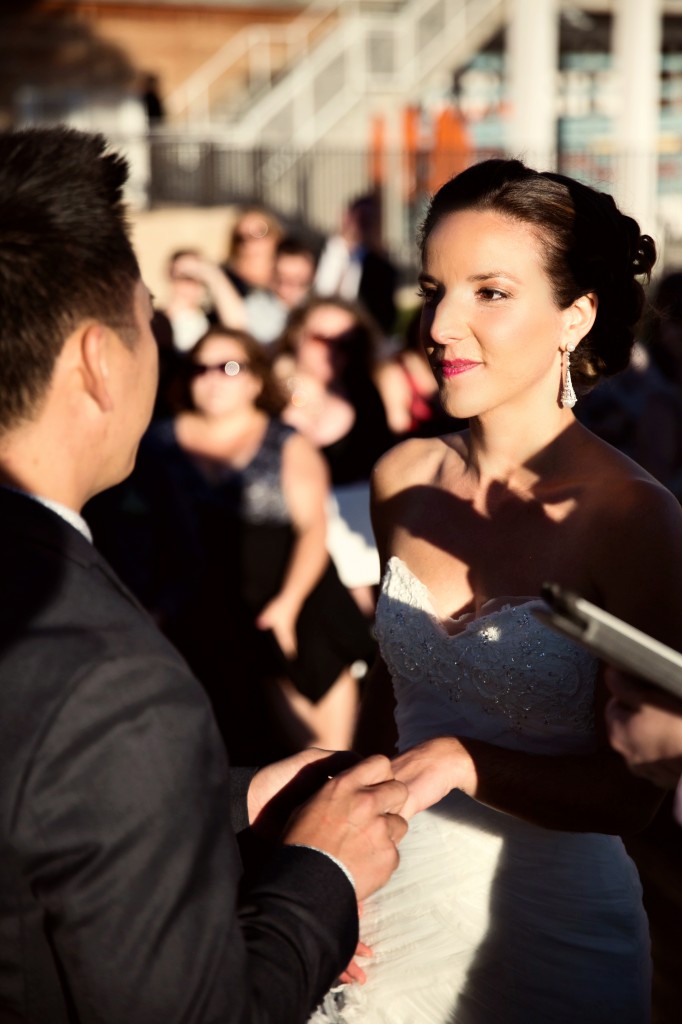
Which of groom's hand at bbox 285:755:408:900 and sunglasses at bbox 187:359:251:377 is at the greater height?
groom's hand at bbox 285:755:408:900

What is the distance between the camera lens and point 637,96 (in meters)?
22.2

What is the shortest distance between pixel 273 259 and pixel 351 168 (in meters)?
10.7

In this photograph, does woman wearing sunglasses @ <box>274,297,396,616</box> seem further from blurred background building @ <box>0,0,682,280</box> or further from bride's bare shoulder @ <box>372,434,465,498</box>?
blurred background building @ <box>0,0,682,280</box>

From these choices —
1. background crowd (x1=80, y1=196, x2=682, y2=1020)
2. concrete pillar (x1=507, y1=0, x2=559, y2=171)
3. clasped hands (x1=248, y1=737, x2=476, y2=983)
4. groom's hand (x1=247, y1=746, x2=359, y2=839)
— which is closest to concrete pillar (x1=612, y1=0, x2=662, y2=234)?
concrete pillar (x1=507, y1=0, x2=559, y2=171)

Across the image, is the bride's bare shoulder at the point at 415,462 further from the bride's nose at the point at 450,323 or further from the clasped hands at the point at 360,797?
the clasped hands at the point at 360,797

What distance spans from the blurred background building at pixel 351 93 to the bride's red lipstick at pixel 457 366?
13832 mm

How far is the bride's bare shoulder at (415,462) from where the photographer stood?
293 centimetres

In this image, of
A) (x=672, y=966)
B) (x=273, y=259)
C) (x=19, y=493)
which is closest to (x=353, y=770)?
(x=19, y=493)

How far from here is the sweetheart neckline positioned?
2.48 meters

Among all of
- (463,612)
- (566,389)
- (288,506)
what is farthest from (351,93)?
(463,612)

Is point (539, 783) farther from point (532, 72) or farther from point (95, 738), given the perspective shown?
point (532, 72)

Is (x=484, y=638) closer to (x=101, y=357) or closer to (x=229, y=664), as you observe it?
(x=101, y=357)

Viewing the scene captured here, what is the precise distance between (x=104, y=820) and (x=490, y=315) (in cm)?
146

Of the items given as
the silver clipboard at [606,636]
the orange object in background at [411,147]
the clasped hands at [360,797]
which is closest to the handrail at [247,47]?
the orange object in background at [411,147]
